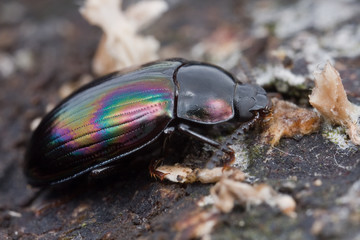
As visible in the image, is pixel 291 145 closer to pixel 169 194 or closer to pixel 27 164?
pixel 169 194

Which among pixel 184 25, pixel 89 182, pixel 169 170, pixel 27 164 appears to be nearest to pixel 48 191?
pixel 27 164

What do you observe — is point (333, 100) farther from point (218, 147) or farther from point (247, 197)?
point (247, 197)

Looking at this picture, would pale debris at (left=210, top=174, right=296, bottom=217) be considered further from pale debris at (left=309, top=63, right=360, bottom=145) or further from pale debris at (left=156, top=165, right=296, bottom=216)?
pale debris at (left=309, top=63, right=360, bottom=145)

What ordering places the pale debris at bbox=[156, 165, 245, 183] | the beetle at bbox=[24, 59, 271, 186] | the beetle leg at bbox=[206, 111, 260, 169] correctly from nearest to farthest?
the pale debris at bbox=[156, 165, 245, 183] < the beetle leg at bbox=[206, 111, 260, 169] < the beetle at bbox=[24, 59, 271, 186]

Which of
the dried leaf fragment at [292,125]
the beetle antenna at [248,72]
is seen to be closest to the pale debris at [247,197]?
the dried leaf fragment at [292,125]

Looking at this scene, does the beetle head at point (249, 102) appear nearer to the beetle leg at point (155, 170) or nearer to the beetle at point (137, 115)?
the beetle at point (137, 115)

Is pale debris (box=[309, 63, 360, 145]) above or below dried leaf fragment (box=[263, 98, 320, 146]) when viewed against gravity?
above

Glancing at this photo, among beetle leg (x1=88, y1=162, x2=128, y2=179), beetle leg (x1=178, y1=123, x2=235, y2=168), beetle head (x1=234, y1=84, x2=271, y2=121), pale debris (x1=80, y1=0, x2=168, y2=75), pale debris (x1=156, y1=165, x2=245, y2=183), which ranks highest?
pale debris (x1=80, y1=0, x2=168, y2=75)

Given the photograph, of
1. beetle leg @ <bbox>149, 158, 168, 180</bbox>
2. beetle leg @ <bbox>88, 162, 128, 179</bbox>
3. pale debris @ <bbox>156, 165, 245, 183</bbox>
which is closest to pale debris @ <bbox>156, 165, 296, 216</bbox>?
pale debris @ <bbox>156, 165, 245, 183</bbox>
